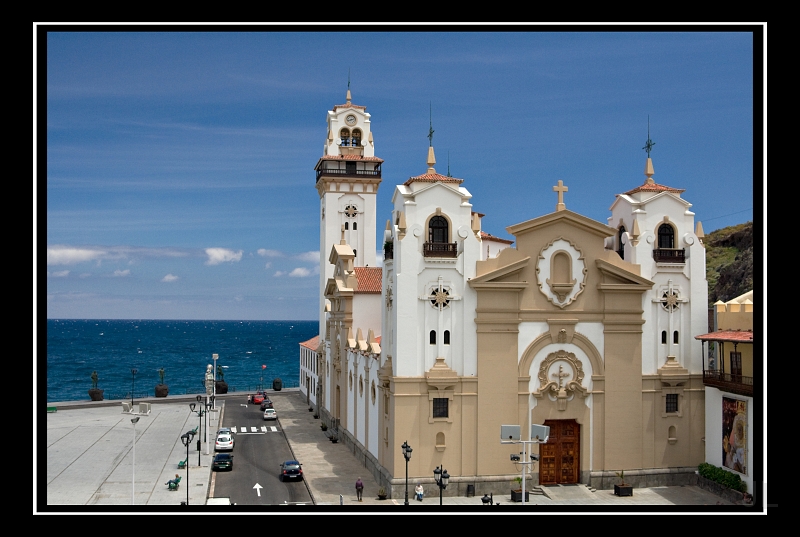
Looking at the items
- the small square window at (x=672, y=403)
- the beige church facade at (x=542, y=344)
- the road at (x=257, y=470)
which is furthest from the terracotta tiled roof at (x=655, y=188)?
the road at (x=257, y=470)

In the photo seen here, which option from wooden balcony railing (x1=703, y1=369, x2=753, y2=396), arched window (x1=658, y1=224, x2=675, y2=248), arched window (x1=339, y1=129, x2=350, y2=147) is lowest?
wooden balcony railing (x1=703, y1=369, x2=753, y2=396)

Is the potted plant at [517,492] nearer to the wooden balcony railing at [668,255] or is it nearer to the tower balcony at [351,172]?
the wooden balcony railing at [668,255]

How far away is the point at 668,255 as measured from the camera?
46.9 m

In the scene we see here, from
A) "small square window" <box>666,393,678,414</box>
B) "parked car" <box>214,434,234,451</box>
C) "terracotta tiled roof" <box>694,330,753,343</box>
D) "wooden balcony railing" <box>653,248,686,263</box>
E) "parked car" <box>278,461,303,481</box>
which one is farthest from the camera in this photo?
"parked car" <box>214,434,234,451</box>

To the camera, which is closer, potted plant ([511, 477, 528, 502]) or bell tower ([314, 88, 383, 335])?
potted plant ([511, 477, 528, 502])

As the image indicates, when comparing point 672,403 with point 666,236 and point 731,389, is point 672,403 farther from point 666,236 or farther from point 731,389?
point 666,236

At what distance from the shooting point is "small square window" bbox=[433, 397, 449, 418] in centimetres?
4334

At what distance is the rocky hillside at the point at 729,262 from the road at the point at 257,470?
164 ft

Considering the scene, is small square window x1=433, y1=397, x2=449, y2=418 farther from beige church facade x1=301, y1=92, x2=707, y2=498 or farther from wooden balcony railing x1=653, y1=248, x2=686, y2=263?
wooden balcony railing x1=653, y1=248, x2=686, y2=263

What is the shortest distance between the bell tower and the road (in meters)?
18.3

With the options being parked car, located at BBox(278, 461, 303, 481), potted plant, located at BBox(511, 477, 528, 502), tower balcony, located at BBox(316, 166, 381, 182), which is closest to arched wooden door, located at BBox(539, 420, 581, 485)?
potted plant, located at BBox(511, 477, 528, 502)

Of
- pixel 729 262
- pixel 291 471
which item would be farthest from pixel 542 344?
pixel 729 262

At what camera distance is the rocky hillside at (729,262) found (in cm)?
9119
